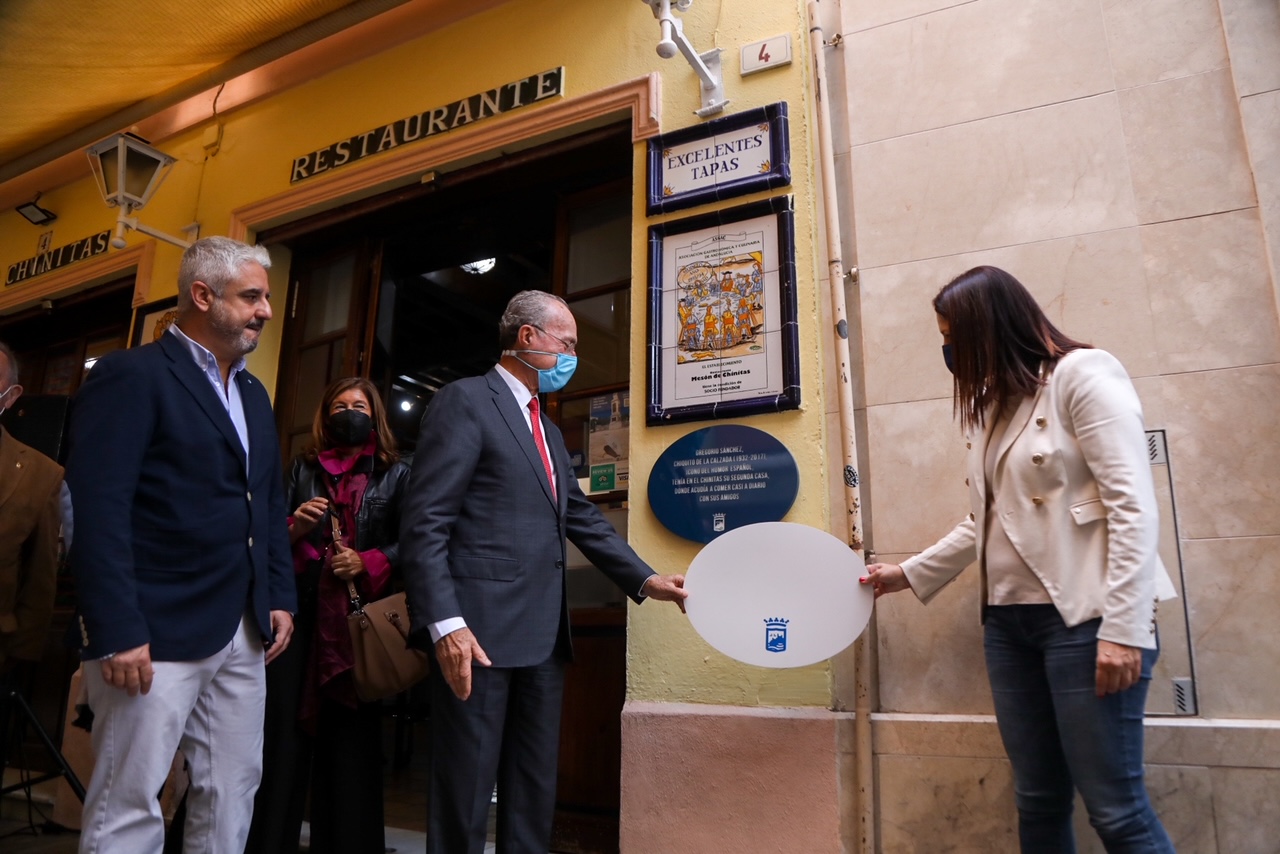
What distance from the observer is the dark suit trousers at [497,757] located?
2188mm

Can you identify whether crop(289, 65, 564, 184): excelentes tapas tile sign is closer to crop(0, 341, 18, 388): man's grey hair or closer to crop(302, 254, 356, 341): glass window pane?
crop(302, 254, 356, 341): glass window pane

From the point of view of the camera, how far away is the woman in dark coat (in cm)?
274

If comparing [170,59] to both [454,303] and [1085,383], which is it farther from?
[1085,383]

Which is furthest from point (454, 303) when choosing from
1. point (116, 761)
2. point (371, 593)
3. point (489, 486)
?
point (116, 761)

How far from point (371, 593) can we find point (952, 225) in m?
2.20

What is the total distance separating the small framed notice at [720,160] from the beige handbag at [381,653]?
5.69ft

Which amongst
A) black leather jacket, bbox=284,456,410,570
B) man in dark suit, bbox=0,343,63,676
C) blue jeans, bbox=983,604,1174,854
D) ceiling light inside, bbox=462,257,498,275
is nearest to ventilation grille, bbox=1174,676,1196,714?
blue jeans, bbox=983,604,1174,854

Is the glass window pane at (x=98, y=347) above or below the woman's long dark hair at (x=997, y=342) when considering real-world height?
above

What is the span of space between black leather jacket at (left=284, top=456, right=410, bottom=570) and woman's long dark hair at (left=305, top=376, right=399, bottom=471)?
0.03 metres

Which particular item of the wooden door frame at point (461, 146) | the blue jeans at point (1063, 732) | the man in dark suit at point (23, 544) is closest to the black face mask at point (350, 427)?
the man in dark suit at point (23, 544)

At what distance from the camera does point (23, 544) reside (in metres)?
3.12

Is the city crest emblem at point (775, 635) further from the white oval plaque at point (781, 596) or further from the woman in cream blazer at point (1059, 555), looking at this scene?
the woman in cream blazer at point (1059, 555)

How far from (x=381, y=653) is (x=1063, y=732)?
187 centimetres

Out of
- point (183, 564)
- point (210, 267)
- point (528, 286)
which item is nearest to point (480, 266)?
point (528, 286)
